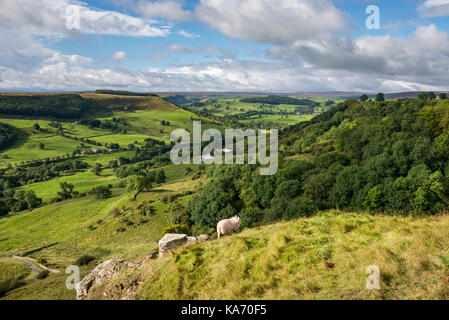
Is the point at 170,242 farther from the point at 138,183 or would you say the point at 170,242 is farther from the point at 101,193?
the point at 101,193

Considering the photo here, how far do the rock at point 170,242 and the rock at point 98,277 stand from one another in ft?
8.22

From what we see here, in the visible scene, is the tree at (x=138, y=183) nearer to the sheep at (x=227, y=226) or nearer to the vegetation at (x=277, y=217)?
the vegetation at (x=277, y=217)

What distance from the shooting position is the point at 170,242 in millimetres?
16953

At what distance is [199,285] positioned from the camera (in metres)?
10.6

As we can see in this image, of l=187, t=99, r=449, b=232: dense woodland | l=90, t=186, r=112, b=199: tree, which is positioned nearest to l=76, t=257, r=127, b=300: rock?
l=187, t=99, r=449, b=232: dense woodland

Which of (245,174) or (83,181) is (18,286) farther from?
(83,181)

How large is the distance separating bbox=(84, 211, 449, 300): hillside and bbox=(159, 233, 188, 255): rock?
2215mm

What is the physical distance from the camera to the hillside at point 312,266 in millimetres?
8086

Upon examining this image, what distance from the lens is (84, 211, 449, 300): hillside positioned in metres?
8.09

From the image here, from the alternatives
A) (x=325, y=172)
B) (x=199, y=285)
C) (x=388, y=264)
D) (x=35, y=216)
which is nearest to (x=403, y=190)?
(x=325, y=172)

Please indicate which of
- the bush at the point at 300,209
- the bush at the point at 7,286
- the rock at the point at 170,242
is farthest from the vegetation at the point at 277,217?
the rock at the point at 170,242

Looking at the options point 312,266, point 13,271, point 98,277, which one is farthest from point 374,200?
point 13,271

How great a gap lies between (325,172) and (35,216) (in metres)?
86.3
